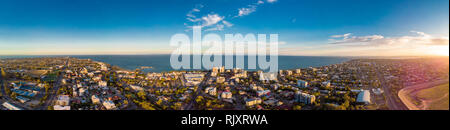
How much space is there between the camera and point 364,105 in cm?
518

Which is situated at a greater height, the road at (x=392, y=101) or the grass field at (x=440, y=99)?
the grass field at (x=440, y=99)

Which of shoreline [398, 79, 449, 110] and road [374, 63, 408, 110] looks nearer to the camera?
shoreline [398, 79, 449, 110]

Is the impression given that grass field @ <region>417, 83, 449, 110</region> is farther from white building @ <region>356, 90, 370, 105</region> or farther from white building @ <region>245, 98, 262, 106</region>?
white building @ <region>245, 98, 262, 106</region>

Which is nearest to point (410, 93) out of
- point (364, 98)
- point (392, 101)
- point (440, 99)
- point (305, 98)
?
point (392, 101)

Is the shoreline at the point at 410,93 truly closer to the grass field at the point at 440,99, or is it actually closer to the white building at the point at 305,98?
the grass field at the point at 440,99

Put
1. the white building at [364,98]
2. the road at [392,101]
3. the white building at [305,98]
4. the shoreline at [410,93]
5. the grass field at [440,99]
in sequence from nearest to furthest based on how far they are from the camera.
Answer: the grass field at [440,99]
the shoreline at [410,93]
the road at [392,101]
the white building at [364,98]
the white building at [305,98]

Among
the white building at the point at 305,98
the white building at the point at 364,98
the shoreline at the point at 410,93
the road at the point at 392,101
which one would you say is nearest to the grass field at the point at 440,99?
the shoreline at the point at 410,93

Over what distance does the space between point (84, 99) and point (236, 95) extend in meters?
5.76

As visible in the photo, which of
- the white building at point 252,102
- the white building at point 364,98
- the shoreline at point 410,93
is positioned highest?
the shoreline at point 410,93

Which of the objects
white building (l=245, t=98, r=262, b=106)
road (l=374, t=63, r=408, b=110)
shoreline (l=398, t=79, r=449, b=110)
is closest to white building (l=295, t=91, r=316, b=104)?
white building (l=245, t=98, r=262, b=106)
